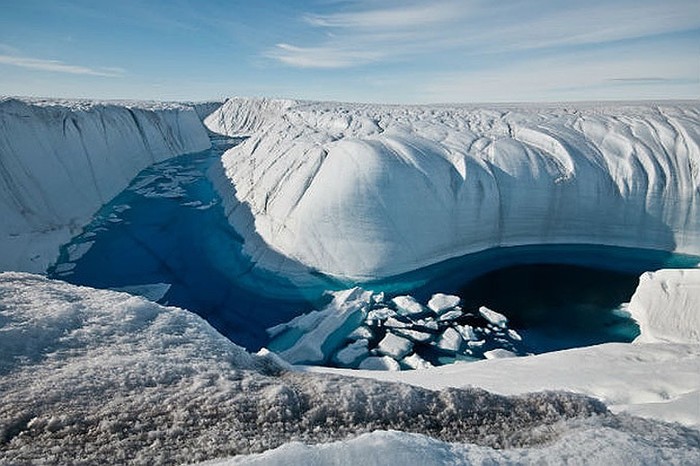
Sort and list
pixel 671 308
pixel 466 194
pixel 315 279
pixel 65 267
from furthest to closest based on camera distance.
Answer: pixel 466 194 < pixel 65 267 < pixel 315 279 < pixel 671 308

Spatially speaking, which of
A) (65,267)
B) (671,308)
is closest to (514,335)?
(671,308)

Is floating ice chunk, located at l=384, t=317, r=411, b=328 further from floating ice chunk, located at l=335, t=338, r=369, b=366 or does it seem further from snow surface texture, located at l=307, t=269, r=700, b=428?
snow surface texture, located at l=307, t=269, r=700, b=428

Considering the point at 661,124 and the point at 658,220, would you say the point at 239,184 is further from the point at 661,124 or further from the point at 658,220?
the point at 661,124

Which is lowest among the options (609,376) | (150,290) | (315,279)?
(150,290)

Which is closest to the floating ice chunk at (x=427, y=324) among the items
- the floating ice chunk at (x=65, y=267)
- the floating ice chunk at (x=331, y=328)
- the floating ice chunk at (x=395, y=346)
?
the floating ice chunk at (x=395, y=346)

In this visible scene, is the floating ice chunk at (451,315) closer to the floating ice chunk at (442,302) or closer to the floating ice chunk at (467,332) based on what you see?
the floating ice chunk at (442,302)

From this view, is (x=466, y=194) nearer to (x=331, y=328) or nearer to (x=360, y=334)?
(x=360, y=334)
